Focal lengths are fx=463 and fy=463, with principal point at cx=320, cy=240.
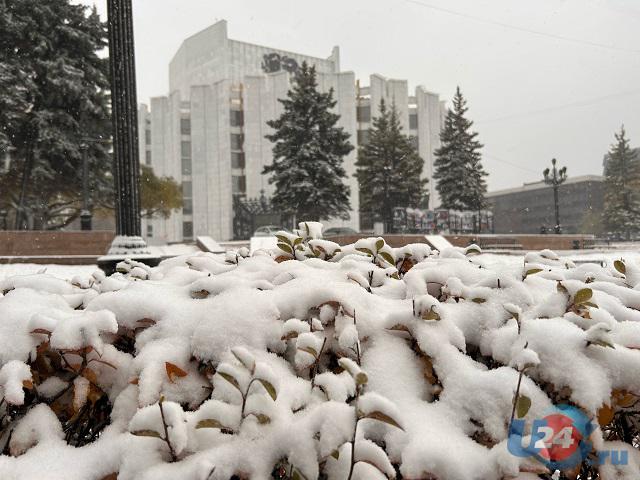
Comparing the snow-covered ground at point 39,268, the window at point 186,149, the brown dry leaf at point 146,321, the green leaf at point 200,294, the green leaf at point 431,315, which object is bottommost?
the snow-covered ground at point 39,268

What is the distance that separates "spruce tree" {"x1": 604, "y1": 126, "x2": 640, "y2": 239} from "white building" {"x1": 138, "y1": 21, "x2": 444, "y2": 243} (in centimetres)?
1776

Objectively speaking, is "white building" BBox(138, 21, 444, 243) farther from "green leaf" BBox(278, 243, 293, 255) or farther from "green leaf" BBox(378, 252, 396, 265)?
"green leaf" BBox(378, 252, 396, 265)

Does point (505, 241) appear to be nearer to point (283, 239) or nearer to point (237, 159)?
point (283, 239)

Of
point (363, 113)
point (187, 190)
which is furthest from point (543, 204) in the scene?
point (187, 190)

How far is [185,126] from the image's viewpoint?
A: 50250mm

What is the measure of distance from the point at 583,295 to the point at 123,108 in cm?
599

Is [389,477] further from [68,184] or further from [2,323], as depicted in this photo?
[68,184]

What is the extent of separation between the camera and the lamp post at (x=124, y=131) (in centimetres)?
592

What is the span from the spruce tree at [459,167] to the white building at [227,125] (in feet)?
41.8

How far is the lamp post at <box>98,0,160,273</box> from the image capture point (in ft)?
19.4

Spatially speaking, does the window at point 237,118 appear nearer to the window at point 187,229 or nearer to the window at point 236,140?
the window at point 236,140

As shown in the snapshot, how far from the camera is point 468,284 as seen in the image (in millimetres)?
1641

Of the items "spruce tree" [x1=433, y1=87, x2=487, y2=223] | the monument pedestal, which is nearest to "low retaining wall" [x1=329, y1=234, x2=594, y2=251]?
"spruce tree" [x1=433, y1=87, x2=487, y2=223]

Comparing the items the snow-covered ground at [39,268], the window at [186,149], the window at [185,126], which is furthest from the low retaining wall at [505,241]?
the window at [185,126]
